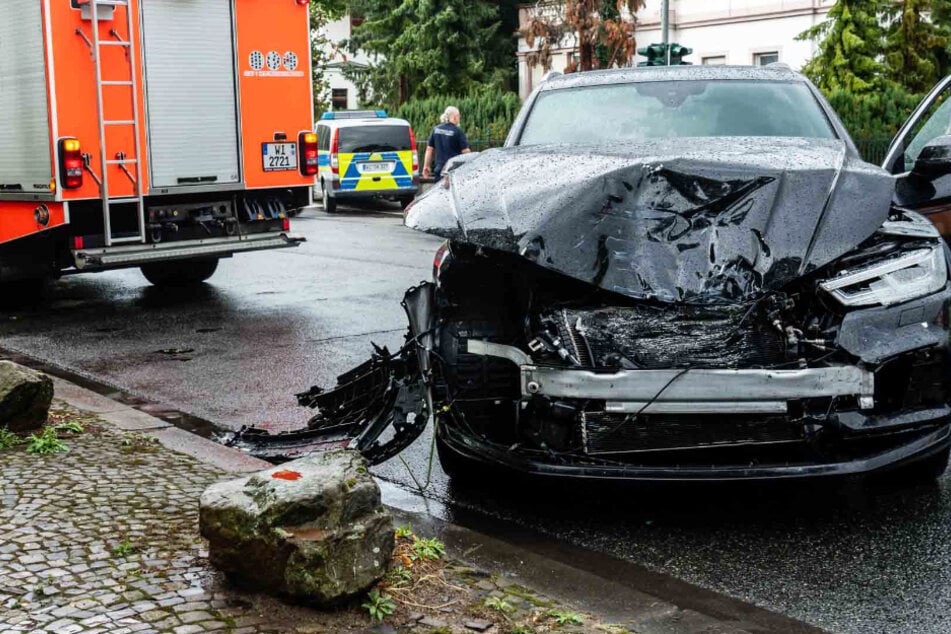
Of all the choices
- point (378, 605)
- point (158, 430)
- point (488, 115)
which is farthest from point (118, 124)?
point (488, 115)

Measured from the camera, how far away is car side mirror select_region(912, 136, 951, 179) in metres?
6.39

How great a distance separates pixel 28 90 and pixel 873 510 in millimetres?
8296

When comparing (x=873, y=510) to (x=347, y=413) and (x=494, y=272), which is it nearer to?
(x=494, y=272)

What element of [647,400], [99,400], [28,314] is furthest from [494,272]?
[28,314]

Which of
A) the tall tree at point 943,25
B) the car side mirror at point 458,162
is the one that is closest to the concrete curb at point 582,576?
the car side mirror at point 458,162

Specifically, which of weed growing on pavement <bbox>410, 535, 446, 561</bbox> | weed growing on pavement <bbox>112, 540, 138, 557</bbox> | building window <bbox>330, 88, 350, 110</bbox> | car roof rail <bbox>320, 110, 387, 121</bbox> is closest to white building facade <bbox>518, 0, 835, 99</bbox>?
car roof rail <bbox>320, 110, 387, 121</bbox>

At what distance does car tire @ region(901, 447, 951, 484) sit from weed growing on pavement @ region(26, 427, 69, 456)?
3869 mm

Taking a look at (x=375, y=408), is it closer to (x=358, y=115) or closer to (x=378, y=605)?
(x=378, y=605)

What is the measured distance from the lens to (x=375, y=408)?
216 inches

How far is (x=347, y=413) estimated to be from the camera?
5.74 metres

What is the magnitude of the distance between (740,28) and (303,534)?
31.4 m

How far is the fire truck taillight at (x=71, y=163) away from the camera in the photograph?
10338mm

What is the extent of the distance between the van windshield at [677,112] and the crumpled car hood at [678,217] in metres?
1.26

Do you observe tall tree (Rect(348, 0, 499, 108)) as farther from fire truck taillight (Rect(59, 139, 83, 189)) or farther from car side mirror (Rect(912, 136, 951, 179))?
car side mirror (Rect(912, 136, 951, 179))
